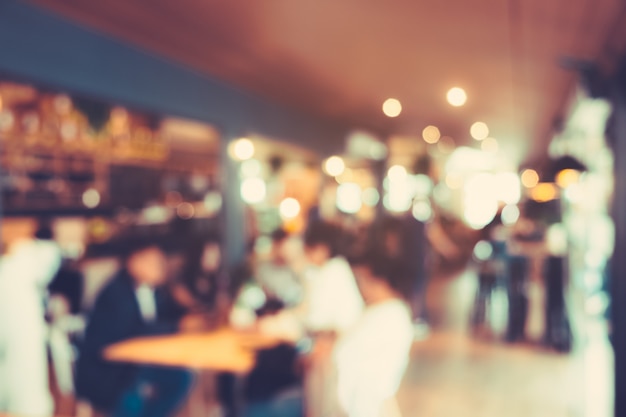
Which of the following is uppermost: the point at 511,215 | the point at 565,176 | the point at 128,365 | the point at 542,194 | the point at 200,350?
the point at 565,176

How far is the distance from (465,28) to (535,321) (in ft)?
15.0

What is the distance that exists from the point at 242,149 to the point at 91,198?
5.20 ft

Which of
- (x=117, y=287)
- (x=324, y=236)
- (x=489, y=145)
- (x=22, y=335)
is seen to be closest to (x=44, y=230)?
(x=22, y=335)

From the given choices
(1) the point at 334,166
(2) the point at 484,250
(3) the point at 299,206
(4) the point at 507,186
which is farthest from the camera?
(2) the point at 484,250

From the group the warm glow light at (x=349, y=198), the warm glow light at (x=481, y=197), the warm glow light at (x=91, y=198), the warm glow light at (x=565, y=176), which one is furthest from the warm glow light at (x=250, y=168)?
the warm glow light at (x=565, y=176)

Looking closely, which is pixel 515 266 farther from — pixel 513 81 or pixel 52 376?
pixel 52 376

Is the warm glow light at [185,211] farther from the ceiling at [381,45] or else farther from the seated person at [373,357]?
the seated person at [373,357]

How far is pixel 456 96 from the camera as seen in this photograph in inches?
209

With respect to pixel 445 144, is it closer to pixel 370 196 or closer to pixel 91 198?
pixel 370 196

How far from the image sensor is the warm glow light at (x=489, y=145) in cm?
673

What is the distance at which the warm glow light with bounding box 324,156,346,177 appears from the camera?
6.54 meters

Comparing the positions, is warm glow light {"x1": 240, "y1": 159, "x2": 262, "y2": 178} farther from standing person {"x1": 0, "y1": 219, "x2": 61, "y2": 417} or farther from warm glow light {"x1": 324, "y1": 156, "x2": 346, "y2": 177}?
standing person {"x1": 0, "y1": 219, "x2": 61, "y2": 417}

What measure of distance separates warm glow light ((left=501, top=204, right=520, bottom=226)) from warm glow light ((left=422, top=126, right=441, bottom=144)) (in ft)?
3.89

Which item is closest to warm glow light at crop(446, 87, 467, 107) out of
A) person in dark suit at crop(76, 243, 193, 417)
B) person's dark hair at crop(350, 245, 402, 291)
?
person's dark hair at crop(350, 245, 402, 291)
